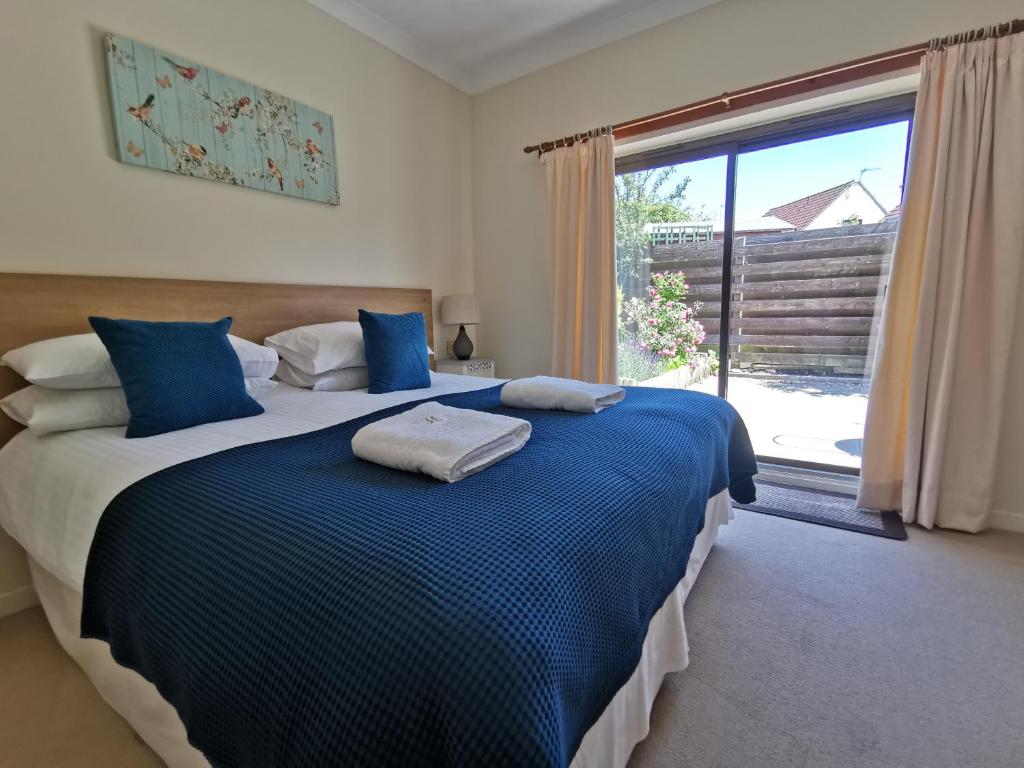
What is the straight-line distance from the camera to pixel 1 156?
162 centimetres

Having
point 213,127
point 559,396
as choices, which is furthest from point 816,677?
point 213,127

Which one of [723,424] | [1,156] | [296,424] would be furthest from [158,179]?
[723,424]

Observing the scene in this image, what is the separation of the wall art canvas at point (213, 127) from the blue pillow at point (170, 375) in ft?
2.94

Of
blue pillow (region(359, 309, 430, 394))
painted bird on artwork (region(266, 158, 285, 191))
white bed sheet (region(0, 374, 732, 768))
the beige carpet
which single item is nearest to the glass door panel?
the beige carpet

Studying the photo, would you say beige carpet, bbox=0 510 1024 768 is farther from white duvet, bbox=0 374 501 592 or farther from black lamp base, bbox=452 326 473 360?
black lamp base, bbox=452 326 473 360

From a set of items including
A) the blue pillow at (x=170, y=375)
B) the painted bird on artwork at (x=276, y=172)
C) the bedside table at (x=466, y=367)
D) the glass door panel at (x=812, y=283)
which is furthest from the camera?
the bedside table at (x=466, y=367)

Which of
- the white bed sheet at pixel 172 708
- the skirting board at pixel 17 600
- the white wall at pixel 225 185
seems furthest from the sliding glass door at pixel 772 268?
the skirting board at pixel 17 600

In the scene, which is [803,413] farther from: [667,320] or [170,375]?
[170,375]

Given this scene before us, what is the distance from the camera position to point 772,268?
2.80m

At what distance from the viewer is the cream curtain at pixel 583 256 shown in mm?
2945

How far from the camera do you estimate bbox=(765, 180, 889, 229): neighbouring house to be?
2504 mm

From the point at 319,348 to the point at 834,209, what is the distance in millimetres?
2930

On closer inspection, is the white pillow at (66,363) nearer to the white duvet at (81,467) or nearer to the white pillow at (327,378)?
the white duvet at (81,467)

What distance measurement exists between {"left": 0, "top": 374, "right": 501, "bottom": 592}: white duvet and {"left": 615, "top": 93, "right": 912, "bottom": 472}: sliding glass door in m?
→ 2.25
